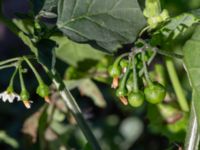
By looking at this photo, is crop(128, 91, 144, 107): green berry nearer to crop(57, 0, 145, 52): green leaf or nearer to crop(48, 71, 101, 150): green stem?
crop(57, 0, 145, 52): green leaf

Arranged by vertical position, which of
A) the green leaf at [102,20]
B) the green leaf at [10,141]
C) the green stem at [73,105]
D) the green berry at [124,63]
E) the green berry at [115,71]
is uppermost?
the green leaf at [102,20]

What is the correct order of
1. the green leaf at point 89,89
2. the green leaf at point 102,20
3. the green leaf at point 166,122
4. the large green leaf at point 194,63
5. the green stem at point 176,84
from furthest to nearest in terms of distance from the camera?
the green leaf at point 89,89
the green leaf at point 166,122
the green stem at point 176,84
the green leaf at point 102,20
the large green leaf at point 194,63

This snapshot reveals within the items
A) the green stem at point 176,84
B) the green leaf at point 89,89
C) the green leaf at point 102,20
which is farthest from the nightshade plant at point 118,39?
the green leaf at point 89,89

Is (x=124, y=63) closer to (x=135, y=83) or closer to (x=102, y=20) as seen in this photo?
(x=135, y=83)

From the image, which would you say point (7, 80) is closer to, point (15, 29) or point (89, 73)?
point (89, 73)

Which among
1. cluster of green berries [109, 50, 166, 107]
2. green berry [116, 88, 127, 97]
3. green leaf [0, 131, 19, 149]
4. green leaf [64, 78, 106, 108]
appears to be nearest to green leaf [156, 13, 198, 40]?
cluster of green berries [109, 50, 166, 107]

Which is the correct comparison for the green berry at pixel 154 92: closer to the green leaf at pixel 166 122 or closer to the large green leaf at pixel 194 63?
the large green leaf at pixel 194 63

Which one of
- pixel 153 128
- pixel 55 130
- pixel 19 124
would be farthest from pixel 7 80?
pixel 153 128
